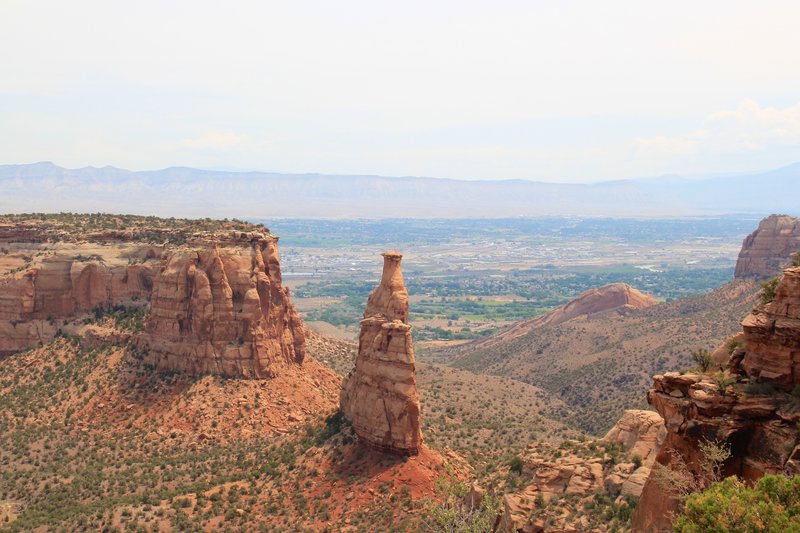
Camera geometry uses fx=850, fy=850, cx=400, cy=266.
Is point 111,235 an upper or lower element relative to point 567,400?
upper

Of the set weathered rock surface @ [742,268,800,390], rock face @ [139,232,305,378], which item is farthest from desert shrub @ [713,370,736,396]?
rock face @ [139,232,305,378]

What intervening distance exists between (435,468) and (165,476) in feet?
50.7

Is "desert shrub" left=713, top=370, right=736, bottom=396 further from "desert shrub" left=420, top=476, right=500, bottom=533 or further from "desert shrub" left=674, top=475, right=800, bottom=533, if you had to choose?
"desert shrub" left=420, top=476, right=500, bottom=533

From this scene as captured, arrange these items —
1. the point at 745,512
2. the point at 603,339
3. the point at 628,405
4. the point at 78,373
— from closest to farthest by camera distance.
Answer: the point at 745,512, the point at 78,373, the point at 628,405, the point at 603,339

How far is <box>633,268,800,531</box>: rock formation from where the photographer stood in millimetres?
21234

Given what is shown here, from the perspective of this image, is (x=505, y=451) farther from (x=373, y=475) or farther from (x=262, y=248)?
(x=262, y=248)

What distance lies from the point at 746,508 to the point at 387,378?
25295 millimetres

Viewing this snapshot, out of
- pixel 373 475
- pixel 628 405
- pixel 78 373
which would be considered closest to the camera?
pixel 373 475

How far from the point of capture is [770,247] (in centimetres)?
10250

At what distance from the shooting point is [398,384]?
138 feet

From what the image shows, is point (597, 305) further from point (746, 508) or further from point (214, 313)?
point (746, 508)

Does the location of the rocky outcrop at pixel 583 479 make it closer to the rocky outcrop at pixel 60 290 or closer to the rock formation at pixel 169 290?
the rock formation at pixel 169 290

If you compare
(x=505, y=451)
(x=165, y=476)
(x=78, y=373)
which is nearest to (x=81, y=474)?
(x=165, y=476)

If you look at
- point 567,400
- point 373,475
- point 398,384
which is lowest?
point 567,400
